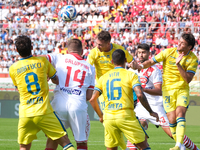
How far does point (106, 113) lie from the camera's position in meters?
5.68

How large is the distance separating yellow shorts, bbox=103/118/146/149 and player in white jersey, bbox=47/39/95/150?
19.9 inches

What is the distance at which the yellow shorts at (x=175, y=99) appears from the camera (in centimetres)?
737

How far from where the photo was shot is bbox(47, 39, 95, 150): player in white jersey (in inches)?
231

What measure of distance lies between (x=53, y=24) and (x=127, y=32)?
576cm

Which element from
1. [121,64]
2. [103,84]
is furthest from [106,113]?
[121,64]

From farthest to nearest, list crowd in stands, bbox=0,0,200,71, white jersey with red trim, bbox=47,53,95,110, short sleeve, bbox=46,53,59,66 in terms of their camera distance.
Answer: crowd in stands, bbox=0,0,200,71
short sleeve, bbox=46,53,59,66
white jersey with red trim, bbox=47,53,95,110

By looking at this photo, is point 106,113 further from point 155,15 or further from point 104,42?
point 155,15

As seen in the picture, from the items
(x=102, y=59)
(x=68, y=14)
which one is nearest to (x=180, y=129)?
(x=102, y=59)

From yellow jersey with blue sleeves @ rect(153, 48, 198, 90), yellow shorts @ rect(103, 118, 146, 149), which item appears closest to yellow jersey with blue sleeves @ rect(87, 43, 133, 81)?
yellow jersey with blue sleeves @ rect(153, 48, 198, 90)

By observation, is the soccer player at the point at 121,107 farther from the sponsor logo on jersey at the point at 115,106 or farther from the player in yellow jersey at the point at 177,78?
the player in yellow jersey at the point at 177,78

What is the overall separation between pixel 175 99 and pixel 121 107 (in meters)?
2.37

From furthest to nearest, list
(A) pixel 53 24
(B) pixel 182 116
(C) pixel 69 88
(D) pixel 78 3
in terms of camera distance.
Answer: (D) pixel 78 3 → (A) pixel 53 24 → (B) pixel 182 116 → (C) pixel 69 88

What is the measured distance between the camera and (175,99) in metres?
7.53

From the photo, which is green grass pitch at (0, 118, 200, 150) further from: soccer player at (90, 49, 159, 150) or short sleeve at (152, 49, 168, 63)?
soccer player at (90, 49, 159, 150)
